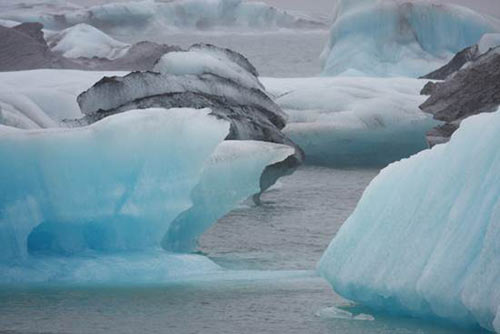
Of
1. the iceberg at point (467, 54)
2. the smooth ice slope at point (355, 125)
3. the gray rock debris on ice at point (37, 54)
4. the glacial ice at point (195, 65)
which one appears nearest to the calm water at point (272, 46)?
the iceberg at point (467, 54)

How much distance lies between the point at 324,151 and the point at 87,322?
9.01 metres

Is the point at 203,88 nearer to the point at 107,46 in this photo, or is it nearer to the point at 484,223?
the point at 484,223

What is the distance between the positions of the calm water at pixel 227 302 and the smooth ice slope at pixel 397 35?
14.2 m

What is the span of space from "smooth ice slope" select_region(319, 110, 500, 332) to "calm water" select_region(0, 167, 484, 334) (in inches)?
8.9

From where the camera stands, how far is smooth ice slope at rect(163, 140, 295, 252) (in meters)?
8.71

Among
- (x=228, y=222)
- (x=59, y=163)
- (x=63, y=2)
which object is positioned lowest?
(x=228, y=222)

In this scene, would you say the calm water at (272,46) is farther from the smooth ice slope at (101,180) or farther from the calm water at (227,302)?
the smooth ice slope at (101,180)

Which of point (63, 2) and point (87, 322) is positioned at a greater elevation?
point (63, 2)

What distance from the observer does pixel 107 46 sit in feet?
86.3

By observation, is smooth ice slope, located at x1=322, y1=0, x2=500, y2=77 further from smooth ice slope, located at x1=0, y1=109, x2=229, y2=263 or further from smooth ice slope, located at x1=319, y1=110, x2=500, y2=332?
smooth ice slope, located at x1=319, y1=110, x2=500, y2=332

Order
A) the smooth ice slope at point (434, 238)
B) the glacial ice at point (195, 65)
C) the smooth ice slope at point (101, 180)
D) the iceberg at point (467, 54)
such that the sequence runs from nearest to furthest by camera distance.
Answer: the smooth ice slope at point (434, 238), the smooth ice slope at point (101, 180), the glacial ice at point (195, 65), the iceberg at point (467, 54)

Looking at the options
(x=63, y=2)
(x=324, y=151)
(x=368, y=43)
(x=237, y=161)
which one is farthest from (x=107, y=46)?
(x=63, y=2)

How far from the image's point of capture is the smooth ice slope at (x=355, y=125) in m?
14.8

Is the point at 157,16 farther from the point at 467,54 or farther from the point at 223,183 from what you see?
the point at 223,183
